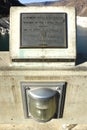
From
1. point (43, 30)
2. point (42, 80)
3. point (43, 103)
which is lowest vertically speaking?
point (43, 103)

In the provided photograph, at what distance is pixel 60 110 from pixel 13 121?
2.47 ft

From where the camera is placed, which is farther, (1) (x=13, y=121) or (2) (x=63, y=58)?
(1) (x=13, y=121)

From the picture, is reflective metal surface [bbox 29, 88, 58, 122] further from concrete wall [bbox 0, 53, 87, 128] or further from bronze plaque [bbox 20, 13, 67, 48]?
bronze plaque [bbox 20, 13, 67, 48]

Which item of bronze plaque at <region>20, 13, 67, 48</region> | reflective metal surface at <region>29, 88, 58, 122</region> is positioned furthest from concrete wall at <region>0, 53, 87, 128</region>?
bronze plaque at <region>20, 13, 67, 48</region>

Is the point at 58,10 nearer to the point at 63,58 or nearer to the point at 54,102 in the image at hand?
the point at 63,58

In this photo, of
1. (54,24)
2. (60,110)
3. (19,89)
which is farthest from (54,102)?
(54,24)

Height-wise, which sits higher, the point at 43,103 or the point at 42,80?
the point at 42,80

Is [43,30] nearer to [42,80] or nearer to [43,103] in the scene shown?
[42,80]

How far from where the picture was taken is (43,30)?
4531 mm

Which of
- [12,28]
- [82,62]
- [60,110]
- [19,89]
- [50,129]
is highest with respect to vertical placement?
[12,28]

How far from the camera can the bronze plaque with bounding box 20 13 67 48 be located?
Result: 4.47 metres

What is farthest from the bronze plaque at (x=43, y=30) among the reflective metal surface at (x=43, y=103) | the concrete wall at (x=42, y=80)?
the reflective metal surface at (x=43, y=103)

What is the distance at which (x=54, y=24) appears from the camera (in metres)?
4.55

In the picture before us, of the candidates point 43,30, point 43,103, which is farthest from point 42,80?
point 43,30
